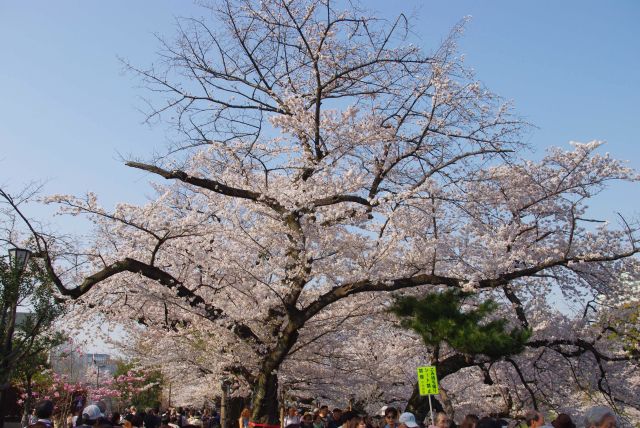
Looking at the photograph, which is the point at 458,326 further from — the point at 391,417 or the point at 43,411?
the point at 43,411

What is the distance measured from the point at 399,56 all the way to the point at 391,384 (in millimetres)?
11411

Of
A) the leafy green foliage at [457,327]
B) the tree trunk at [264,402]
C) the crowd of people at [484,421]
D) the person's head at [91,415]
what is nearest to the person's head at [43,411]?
the person's head at [91,415]

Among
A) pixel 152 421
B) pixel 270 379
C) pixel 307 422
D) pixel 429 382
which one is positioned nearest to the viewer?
pixel 429 382

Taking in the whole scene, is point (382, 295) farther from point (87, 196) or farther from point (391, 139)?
point (87, 196)

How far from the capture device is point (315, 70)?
10227 millimetres

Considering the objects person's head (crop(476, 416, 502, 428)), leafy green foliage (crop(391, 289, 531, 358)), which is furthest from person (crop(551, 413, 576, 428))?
leafy green foliage (crop(391, 289, 531, 358))

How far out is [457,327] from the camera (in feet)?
27.0

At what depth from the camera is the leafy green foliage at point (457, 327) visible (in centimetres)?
805

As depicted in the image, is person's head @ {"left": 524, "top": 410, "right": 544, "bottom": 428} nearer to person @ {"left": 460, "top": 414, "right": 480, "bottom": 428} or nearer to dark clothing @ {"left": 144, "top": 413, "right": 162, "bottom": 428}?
person @ {"left": 460, "top": 414, "right": 480, "bottom": 428}

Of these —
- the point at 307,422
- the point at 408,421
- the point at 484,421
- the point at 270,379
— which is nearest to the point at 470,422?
the point at 408,421

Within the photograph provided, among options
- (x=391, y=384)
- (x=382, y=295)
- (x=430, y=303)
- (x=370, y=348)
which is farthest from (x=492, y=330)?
(x=391, y=384)

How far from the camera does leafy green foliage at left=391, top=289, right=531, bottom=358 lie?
8.05m

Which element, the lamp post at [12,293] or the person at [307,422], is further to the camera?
the person at [307,422]

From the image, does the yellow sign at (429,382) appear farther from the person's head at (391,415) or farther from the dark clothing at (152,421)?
→ the dark clothing at (152,421)
